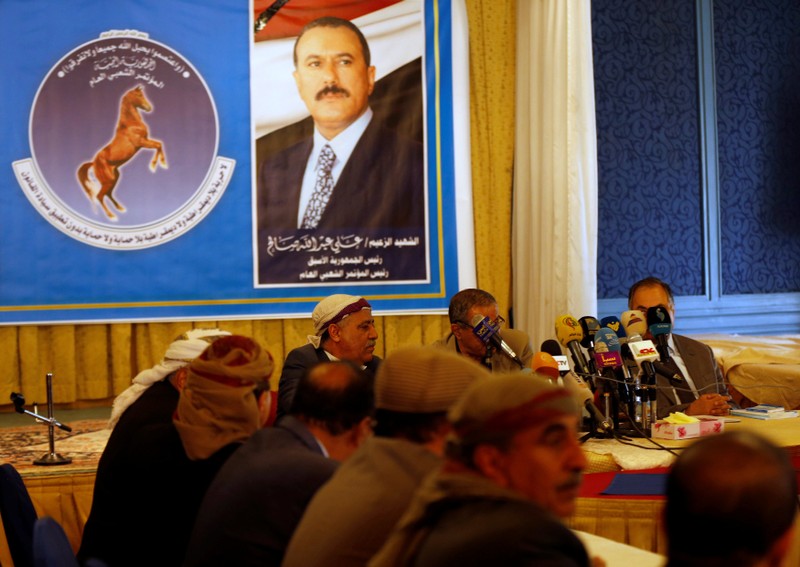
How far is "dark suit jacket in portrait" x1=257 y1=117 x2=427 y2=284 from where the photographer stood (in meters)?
6.00

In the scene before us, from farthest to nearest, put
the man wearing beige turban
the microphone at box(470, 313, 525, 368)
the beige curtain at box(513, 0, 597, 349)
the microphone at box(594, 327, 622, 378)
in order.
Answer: the beige curtain at box(513, 0, 597, 349) < the microphone at box(470, 313, 525, 368) < the microphone at box(594, 327, 622, 378) < the man wearing beige turban

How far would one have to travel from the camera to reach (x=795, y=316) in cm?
715

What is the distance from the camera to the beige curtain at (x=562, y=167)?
5645 mm

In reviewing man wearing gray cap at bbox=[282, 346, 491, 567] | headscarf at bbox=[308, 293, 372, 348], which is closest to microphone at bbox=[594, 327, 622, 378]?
headscarf at bbox=[308, 293, 372, 348]

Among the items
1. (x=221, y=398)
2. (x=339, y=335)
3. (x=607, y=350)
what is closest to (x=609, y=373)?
(x=607, y=350)

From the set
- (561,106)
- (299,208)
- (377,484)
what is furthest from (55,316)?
(377,484)

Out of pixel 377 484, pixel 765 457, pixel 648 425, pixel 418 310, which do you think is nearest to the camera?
pixel 765 457

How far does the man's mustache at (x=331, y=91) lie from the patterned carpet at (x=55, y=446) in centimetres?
233

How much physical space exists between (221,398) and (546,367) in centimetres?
112

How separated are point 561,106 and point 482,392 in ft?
15.1

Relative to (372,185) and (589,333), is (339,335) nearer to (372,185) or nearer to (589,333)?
(589,333)

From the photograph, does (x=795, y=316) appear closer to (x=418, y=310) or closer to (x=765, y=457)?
(x=418, y=310)

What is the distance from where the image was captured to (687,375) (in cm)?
391

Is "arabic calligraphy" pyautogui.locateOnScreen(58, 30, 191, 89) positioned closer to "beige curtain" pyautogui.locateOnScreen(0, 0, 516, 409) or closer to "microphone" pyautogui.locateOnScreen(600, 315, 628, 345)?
"beige curtain" pyautogui.locateOnScreen(0, 0, 516, 409)
